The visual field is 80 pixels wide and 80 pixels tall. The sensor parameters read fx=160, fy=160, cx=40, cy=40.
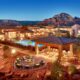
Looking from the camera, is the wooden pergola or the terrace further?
the wooden pergola

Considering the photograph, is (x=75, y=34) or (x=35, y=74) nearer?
(x=35, y=74)

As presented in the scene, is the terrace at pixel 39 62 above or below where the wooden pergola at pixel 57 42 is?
below

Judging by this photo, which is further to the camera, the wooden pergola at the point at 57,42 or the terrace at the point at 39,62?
the wooden pergola at the point at 57,42

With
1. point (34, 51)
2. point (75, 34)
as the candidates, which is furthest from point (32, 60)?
point (75, 34)

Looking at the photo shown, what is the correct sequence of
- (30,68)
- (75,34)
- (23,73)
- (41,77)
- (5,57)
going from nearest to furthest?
(41,77) < (23,73) < (30,68) < (5,57) < (75,34)

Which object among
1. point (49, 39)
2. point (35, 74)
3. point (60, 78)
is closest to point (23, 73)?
point (35, 74)

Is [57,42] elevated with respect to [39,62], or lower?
elevated

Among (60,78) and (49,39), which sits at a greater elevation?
(49,39)

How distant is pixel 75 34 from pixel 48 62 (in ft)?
62.7

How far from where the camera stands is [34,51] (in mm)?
21594

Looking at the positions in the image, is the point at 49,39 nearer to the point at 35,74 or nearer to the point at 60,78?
the point at 35,74

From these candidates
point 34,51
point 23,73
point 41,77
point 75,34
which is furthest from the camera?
point 75,34

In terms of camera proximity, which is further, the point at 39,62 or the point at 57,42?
the point at 57,42

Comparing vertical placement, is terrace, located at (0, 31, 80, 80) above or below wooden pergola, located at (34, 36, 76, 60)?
below
